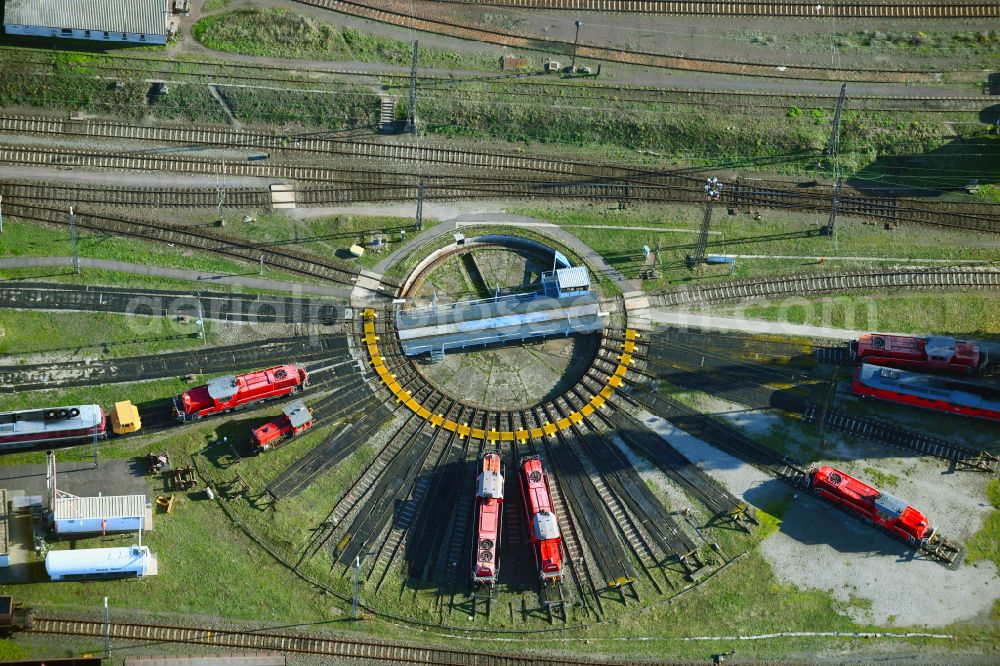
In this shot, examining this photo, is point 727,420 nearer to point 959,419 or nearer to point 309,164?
point 959,419

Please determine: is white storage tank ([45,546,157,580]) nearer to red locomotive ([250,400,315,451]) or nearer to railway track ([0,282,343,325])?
red locomotive ([250,400,315,451])

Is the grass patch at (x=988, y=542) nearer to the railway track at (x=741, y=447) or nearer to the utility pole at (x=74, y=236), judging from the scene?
the railway track at (x=741, y=447)

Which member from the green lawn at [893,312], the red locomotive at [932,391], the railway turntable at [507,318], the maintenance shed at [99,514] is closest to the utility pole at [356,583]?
the maintenance shed at [99,514]

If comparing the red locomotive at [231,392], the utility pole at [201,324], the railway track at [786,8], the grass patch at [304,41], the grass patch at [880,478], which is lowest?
the grass patch at [880,478]

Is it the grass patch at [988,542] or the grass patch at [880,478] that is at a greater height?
the grass patch at [880,478]

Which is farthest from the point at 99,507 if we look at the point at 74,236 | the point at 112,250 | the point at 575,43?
the point at 575,43

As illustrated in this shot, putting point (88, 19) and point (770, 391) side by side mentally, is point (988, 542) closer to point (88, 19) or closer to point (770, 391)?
point (770, 391)
